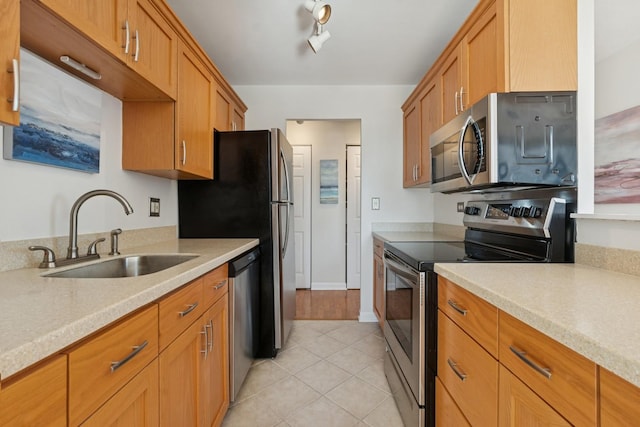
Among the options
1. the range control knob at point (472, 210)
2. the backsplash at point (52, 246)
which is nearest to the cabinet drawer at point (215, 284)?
the backsplash at point (52, 246)

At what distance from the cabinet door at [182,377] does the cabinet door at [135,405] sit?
48mm

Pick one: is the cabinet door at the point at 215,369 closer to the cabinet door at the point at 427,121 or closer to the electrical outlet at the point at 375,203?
the cabinet door at the point at 427,121

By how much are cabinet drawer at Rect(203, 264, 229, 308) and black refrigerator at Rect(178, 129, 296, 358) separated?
61 cm

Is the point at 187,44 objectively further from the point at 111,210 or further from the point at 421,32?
the point at 421,32

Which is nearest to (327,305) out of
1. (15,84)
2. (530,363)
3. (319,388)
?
(319,388)

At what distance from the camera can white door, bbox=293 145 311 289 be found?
13.7 ft

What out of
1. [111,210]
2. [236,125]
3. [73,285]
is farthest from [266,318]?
[236,125]

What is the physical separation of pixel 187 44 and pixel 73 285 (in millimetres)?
1479

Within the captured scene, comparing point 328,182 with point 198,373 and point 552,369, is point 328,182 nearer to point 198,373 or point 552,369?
point 198,373

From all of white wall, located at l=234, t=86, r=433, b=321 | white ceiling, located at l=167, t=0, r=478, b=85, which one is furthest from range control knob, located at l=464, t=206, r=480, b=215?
white ceiling, located at l=167, t=0, r=478, b=85

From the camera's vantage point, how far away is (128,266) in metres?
1.43

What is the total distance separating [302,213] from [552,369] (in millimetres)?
3657

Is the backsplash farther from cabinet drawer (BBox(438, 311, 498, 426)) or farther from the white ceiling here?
cabinet drawer (BBox(438, 311, 498, 426))

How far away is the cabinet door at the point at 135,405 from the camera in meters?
0.65
